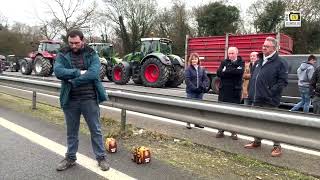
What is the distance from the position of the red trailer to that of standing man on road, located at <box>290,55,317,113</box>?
555 centimetres

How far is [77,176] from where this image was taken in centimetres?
520

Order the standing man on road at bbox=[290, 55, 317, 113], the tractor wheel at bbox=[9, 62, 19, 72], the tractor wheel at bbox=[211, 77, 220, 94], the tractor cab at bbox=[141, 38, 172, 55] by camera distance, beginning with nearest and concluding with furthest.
Answer: 1. the standing man on road at bbox=[290, 55, 317, 113]
2. the tractor wheel at bbox=[211, 77, 220, 94]
3. the tractor cab at bbox=[141, 38, 172, 55]
4. the tractor wheel at bbox=[9, 62, 19, 72]

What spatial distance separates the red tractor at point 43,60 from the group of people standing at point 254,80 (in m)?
20.2

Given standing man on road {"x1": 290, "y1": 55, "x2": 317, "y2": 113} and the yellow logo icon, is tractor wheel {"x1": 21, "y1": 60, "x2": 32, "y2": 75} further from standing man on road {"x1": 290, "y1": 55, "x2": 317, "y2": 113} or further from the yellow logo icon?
standing man on road {"x1": 290, "y1": 55, "x2": 317, "y2": 113}

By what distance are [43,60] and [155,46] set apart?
9220 mm

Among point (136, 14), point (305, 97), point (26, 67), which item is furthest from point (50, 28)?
point (305, 97)

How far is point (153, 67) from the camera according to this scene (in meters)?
20.7

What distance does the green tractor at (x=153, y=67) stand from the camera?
20109 mm

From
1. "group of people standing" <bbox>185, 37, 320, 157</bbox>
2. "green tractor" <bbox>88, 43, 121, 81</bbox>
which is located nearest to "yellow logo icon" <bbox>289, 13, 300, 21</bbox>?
"group of people standing" <bbox>185, 37, 320, 157</bbox>

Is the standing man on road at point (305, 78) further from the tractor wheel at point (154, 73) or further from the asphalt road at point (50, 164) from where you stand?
the tractor wheel at point (154, 73)

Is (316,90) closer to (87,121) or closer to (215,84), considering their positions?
(87,121)

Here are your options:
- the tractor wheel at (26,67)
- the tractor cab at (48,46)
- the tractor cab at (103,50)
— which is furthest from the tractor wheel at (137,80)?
the tractor wheel at (26,67)

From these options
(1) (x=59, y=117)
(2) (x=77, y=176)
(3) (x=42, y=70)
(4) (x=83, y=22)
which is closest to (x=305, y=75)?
(1) (x=59, y=117)

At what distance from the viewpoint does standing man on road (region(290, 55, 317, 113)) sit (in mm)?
11133
